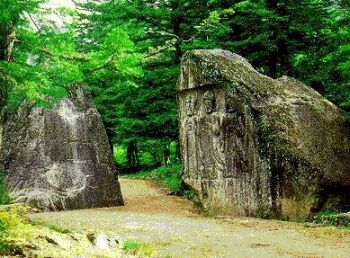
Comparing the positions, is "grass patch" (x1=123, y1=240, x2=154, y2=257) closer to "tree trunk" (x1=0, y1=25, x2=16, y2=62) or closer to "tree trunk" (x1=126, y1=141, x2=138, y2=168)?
"tree trunk" (x1=0, y1=25, x2=16, y2=62)

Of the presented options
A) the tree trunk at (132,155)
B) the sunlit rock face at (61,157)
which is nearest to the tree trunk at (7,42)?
the sunlit rock face at (61,157)

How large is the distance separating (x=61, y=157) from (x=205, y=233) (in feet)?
19.1

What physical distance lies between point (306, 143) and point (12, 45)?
8.22 metres

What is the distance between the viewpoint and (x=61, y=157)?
13.5 m

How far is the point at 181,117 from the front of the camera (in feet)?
47.9

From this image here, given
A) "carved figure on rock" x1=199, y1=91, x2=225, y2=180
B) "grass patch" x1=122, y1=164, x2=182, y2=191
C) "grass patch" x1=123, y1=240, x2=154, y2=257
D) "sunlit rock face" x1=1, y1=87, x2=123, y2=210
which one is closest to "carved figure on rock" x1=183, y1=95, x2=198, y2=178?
"carved figure on rock" x1=199, y1=91, x2=225, y2=180

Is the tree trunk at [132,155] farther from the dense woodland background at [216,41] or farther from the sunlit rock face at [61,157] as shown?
the sunlit rock face at [61,157]

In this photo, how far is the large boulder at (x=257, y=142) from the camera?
12.3 m

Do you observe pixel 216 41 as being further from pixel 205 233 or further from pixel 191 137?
pixel 205 233

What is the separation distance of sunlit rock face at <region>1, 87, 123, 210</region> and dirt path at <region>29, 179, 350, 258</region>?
85 cm

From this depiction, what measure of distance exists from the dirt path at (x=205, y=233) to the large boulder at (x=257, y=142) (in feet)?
3.04

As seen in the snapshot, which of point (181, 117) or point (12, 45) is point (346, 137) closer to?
point (181, 117)

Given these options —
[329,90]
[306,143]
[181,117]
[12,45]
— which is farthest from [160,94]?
[12,45]

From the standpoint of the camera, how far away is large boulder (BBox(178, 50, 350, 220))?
12.3 m
